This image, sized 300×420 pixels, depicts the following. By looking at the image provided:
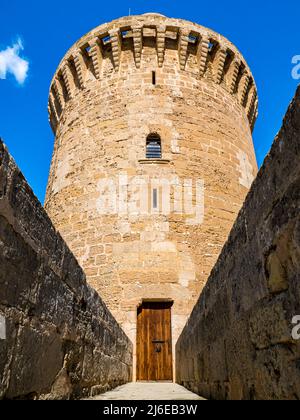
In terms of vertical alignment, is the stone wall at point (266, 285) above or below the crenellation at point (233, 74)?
below

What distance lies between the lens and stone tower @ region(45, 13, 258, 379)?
26.1 ft

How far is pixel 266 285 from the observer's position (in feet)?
5.32

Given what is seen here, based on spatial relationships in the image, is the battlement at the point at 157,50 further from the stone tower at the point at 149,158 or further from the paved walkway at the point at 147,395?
the paved walkway at the point at 147,395

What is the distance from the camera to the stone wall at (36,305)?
1.54m

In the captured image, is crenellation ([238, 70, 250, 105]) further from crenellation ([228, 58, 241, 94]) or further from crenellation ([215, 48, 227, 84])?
crenellation ([215, 48, 227, 84])

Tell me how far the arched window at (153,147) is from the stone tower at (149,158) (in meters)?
0.03

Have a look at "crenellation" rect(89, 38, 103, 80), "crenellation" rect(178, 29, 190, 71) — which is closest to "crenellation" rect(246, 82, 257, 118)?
"crenellation" rect(178, 29, 190, 71)

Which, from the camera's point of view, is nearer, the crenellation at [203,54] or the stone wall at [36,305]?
the stone wall at [36,305]

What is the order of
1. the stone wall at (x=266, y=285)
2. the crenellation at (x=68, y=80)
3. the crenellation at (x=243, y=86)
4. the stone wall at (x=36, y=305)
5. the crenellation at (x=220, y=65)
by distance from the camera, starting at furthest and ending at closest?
the crenellation at (x=243, y=86) → the crenellation at (x=68, y=80) → the crenellation at (x=220, y=65) → the stone wall at (x=36, y=305) → the stone wall at (x=266, y=285)

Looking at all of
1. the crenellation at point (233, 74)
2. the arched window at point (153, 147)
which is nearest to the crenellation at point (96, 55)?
the arched window at point (153, 147)

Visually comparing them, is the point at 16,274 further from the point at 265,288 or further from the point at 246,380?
the point at 246,380

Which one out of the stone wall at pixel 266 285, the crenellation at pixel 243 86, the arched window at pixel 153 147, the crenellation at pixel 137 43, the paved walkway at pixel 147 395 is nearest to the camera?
the stone wall at pixel 266 285

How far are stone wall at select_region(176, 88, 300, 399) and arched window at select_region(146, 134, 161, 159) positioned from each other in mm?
6910
